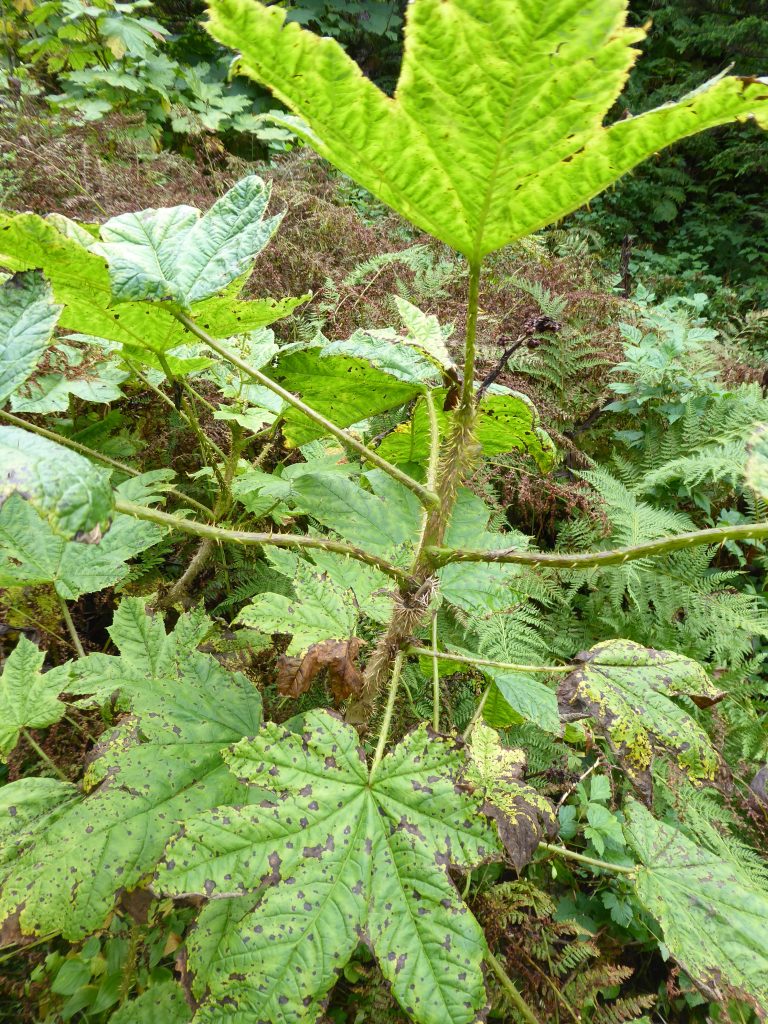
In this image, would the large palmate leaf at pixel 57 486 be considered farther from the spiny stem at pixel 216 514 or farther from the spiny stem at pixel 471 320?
the spiny stem at pixel 216 514

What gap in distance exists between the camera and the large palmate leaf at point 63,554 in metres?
1.12

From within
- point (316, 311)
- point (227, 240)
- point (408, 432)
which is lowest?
point (408, 432)

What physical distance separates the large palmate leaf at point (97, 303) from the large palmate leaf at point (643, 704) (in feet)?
2.52

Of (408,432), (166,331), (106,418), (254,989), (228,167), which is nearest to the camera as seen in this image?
(254,989)

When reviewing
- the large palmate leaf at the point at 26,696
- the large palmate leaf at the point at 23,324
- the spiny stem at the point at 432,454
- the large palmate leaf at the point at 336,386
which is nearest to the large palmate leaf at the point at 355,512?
the large palmate leaf at the point at 336,386

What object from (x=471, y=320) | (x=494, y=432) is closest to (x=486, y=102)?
(x=471, y=320)

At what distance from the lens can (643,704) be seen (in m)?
0.77

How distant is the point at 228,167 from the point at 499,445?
139 inches

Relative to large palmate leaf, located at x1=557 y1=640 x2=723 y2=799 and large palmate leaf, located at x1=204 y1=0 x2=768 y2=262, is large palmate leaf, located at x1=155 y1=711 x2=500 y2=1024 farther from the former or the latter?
large palmate leaf, located at x1=204 y1=0 x2=768 y2=262

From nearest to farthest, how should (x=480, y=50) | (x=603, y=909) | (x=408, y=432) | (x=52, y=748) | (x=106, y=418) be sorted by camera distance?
Result: (x=480, y=50) < (x=408, y=432) < (x=52, y=748) < (x=603, y=909) < (x=106, y=418)

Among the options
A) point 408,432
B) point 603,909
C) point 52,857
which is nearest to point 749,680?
point 603,909

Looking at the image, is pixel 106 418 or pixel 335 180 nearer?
pixel 106 418

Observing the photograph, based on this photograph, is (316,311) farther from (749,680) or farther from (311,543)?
(749,680)

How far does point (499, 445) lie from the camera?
1.04 meters
